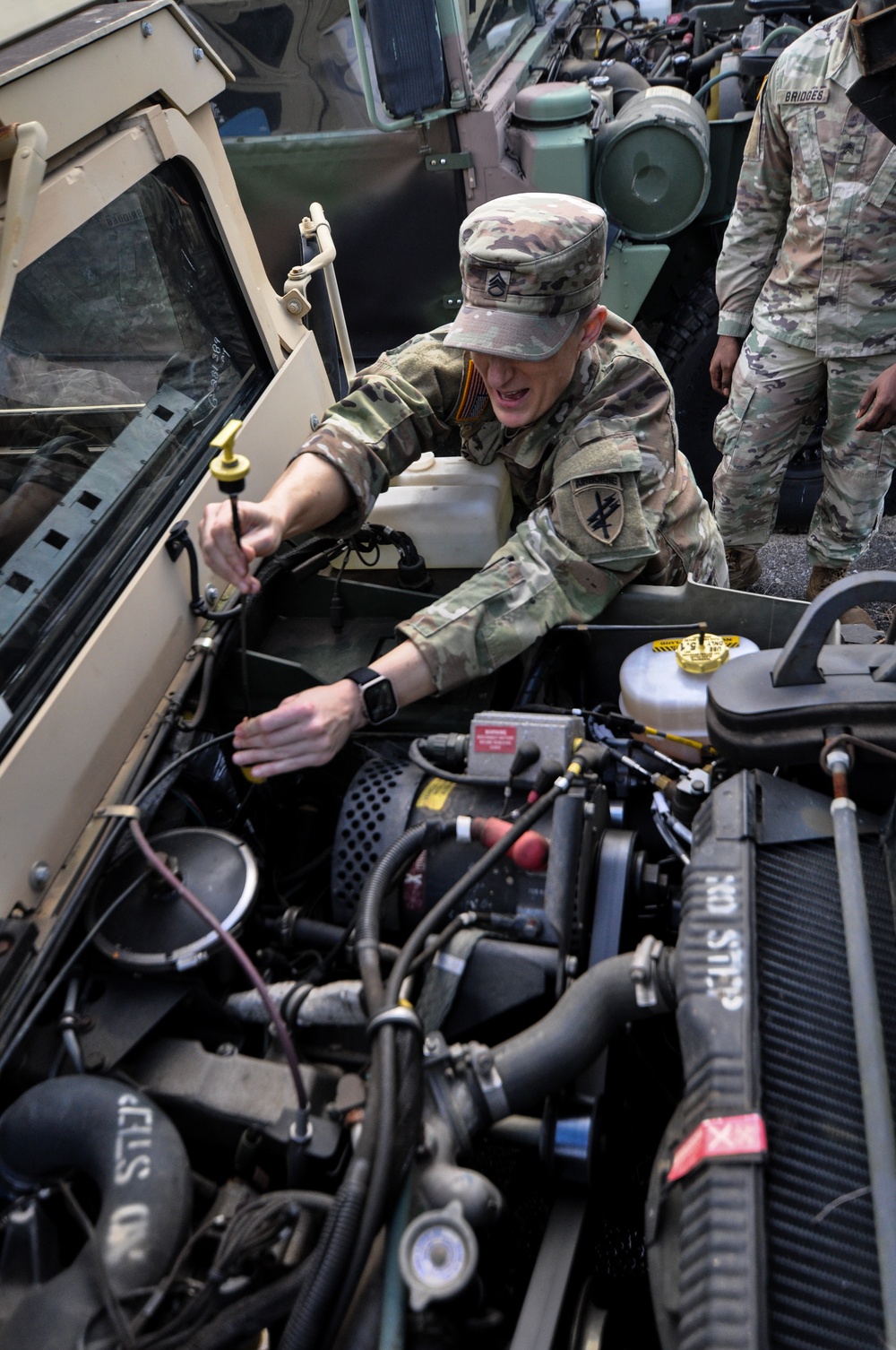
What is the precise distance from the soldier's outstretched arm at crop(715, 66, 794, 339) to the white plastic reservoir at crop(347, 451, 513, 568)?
160cm

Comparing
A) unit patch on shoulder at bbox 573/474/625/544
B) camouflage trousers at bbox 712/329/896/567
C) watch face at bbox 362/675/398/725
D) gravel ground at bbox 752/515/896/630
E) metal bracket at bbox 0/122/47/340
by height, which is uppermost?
metal bracket at bbox 0/122/47/340

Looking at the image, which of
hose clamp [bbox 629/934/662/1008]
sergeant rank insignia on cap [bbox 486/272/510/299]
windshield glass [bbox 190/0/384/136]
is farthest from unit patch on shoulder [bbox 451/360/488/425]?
windshield glass [bbox 190/0/384/136]

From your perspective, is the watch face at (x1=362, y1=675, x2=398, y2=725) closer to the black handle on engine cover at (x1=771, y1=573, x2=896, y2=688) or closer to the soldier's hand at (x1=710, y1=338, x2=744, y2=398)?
the black handle on engine cover at (x1=771, y1=573, x2=896, y2=688)

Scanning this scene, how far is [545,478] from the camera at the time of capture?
210 cm

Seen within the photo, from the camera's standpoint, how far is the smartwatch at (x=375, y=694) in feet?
5.47

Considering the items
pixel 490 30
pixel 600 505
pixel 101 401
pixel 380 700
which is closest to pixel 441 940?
pixel 380 700

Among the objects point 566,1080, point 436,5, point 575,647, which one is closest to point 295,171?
point 436,5

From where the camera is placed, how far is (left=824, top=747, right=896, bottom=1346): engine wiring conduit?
2.87 ft

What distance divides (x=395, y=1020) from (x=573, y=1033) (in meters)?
0.22

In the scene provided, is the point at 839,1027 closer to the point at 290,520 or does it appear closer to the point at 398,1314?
the point at 398,1314

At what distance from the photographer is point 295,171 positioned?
3.58m

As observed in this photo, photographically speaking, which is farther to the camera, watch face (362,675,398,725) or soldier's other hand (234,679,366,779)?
watch face (362,675,398,725)

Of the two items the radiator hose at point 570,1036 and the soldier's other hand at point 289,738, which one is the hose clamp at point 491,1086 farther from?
the soldier's other hand at point 289,738

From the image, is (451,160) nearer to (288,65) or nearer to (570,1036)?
(288,65)
